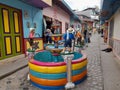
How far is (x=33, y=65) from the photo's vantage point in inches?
150

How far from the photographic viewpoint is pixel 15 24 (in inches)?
258

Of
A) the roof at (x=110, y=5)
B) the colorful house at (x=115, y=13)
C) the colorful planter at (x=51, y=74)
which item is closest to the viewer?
the colorful planter at (x=51, y=74)

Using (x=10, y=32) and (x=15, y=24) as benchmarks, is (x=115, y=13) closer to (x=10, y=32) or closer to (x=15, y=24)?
(x=15, y=24)

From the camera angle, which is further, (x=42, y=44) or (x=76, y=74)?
(x=42, y=44)

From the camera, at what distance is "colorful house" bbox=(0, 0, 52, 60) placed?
5.76 metres

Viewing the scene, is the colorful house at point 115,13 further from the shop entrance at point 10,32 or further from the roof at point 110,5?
the shop entrance at point 10,32

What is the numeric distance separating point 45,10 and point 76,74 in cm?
699

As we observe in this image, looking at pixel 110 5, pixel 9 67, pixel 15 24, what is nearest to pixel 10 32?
pixel 15 24

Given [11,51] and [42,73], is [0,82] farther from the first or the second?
[11,51]

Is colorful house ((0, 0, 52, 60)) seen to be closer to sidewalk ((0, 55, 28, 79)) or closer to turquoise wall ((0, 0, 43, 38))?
turquoise wall ((0, 0, 43, 38))

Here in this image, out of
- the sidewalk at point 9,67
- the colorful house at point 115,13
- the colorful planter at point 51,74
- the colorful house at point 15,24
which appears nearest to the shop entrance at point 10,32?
the colorful house at point 15,24

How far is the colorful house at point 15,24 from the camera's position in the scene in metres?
5.76

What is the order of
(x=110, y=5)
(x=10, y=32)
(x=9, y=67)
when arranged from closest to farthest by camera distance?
(x=9, y=67), (x=10, y=32), (x=110, y=5)

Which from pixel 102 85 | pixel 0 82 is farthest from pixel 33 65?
pixel 102 85
